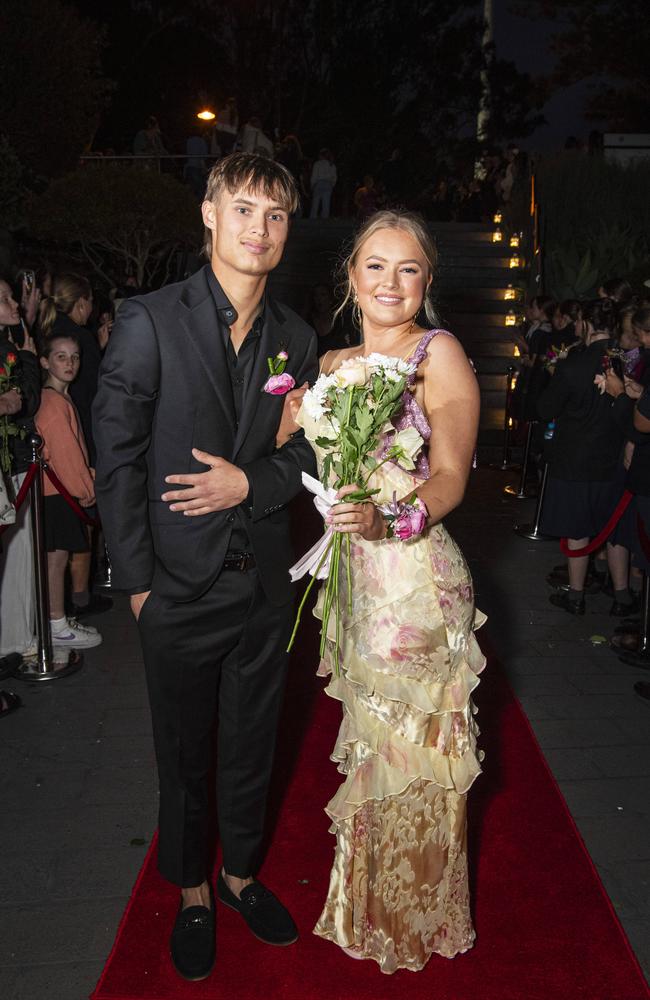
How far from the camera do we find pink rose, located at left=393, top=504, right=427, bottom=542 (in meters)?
2.29

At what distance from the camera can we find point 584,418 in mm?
6203

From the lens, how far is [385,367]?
223 cm

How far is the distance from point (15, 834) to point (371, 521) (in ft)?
7.23

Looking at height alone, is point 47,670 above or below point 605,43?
below

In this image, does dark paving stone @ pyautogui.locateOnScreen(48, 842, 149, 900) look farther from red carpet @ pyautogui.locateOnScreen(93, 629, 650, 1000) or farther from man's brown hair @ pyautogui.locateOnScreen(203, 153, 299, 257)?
man's brown hair @ pyautogui.locateOnScreen(203, 153, 299, 257)

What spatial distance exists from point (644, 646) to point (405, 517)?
3.67 m

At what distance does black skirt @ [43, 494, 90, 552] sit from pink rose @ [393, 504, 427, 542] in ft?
11.5

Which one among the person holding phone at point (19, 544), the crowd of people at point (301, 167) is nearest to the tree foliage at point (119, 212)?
the crowd of people at point (301, 167)

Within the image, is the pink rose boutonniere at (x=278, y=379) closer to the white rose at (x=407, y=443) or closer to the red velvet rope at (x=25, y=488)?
the white rose at (x=407, y=443)

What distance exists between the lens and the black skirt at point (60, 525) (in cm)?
534

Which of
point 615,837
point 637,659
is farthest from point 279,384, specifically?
point 637,659

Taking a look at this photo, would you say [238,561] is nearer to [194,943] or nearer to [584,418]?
[194,943]

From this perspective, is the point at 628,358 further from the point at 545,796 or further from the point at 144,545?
the point at 144,545

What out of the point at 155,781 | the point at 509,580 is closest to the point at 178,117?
the point at 509,580
